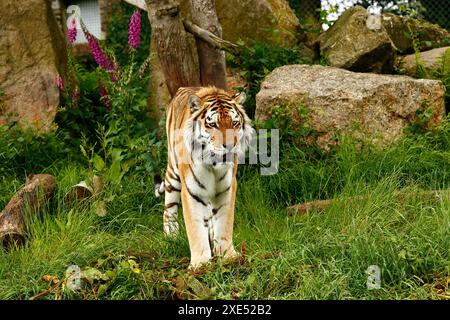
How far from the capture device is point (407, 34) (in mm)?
8430

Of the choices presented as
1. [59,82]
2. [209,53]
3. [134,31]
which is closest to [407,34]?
[209,53]

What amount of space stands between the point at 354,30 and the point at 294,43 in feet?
2.28

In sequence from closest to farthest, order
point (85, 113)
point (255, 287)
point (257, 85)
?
1. point (255, 287)
2. point (257, 85)
3. point (85, 113)

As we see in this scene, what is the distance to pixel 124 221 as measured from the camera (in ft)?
18.8

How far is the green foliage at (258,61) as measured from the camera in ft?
24.1

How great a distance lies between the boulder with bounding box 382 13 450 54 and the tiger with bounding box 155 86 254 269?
13.7 feet

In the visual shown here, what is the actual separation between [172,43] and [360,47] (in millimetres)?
2300

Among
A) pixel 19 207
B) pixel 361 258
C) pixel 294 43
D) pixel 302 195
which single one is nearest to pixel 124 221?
pixel 19 207

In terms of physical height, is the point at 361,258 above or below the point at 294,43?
below

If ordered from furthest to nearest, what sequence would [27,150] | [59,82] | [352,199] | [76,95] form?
[76,95] < [59,82] < [27,150] < [352,199]

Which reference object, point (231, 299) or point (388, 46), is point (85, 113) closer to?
point (388, 46)

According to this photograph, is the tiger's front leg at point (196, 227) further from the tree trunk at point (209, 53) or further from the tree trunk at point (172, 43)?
the tree trunk at point (209, 53)

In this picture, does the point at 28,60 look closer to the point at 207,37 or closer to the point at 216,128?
the point at 207,37

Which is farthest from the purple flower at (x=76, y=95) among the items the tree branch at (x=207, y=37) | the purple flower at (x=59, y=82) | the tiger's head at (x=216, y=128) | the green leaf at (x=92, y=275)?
the green leaf at (x=92, y=275)
